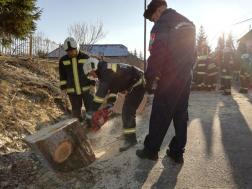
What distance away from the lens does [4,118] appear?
11.0 feet

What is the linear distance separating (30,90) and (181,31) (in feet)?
13.2

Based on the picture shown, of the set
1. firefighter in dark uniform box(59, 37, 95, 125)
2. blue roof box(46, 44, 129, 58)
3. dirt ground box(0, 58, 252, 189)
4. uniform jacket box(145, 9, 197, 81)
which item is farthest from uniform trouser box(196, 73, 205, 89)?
blue roof box(46, 44, 129, 58)

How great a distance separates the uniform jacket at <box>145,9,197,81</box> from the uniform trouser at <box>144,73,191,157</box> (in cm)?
19

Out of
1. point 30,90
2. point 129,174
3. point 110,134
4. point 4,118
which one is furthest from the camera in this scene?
point 30,90

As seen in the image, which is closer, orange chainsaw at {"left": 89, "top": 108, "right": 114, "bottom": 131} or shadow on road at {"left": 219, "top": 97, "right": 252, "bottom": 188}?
shadow on road at {"left": 219, "top": 97, "right": 252, "bottom": 188}

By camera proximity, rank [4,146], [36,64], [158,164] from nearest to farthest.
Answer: [158,164] → [4,146] → [36,64]

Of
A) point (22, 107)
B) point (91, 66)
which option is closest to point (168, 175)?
point (91, 66)

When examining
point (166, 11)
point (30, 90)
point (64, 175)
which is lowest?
point (64, 175)

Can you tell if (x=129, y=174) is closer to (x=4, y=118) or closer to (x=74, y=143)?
(x=74, y=143)

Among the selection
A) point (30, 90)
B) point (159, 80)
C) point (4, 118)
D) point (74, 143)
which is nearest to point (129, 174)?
point (74, 143)

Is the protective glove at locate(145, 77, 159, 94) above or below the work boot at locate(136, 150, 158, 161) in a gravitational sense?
above

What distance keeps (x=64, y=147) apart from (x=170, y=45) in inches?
69.5

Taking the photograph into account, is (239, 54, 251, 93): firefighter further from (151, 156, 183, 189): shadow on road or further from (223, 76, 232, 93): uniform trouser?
(151, 156, 183, 189): shadow on road

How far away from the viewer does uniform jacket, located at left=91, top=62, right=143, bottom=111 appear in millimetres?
2756
